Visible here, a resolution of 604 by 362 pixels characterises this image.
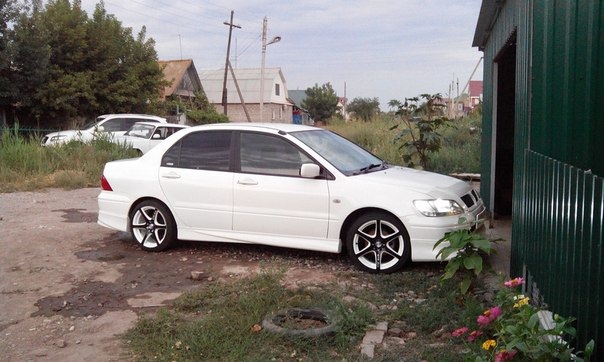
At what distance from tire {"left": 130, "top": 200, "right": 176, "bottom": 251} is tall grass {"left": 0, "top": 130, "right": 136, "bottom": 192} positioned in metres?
7.39

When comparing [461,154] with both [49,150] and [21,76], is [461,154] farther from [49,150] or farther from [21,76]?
[21,76]

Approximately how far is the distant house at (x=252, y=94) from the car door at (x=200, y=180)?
53067 millimetres

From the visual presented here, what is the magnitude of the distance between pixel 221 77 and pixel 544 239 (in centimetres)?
6431

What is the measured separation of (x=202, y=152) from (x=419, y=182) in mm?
2666

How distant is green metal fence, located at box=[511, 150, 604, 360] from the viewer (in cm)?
274

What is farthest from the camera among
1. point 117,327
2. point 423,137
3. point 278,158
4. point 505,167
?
point 423,137

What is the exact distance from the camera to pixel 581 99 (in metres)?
3.48

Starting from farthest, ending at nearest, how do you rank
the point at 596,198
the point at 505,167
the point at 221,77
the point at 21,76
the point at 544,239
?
the point at 221,77, the point at 21,76, the point at 505,167, the point at 544,239, the point at 596,198

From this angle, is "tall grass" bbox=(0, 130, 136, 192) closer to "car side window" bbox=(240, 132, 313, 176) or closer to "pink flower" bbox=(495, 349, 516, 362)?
"car side window" bbox=(240, 132, 313, 176)

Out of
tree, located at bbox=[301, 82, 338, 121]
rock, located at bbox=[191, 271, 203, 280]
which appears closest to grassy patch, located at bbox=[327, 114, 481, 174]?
rock, located at bbox=[191, 271, 203, 280]

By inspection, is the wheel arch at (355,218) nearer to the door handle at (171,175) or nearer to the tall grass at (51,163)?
the door handle at (171,175)

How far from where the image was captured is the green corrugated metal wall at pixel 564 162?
286 cm

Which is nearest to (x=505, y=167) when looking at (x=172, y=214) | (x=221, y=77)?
(x=172, y=214)

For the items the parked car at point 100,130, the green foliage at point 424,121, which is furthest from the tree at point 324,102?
the green foliage at point 424,121
